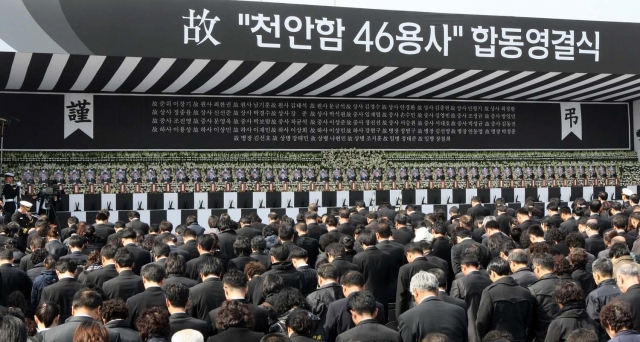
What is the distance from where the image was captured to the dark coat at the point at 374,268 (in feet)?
21.1

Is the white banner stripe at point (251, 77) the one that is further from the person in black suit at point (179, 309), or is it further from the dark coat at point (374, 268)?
the person in black suit at point (179, 309)

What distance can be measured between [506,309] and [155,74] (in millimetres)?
8860

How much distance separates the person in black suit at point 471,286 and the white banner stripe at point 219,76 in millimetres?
7077

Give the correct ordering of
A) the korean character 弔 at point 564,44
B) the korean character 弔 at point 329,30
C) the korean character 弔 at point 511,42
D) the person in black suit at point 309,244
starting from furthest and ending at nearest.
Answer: the korean character 弔 at point 564,44 < the korean character 弔 at point 511,42 < the korean character 弔 at point 329,30 < the person in black suit at point 309,244

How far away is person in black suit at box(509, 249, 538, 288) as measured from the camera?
530 cm

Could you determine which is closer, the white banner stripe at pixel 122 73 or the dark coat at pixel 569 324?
the dark coat at pixel 569 324

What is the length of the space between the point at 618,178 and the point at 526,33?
5.73m

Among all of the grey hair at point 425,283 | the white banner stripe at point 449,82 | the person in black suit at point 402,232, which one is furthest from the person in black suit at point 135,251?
the white banner stripe at point 449,82

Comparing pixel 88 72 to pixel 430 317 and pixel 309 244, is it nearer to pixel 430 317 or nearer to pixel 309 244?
pixel 309 244

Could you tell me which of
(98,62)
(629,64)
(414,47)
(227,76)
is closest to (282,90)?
(227,76)

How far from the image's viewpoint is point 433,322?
14.5ft

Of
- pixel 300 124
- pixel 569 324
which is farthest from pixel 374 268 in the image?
pixel 300 124

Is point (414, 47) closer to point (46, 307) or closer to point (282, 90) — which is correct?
point (282, 90)

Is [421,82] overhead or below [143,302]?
overhead
